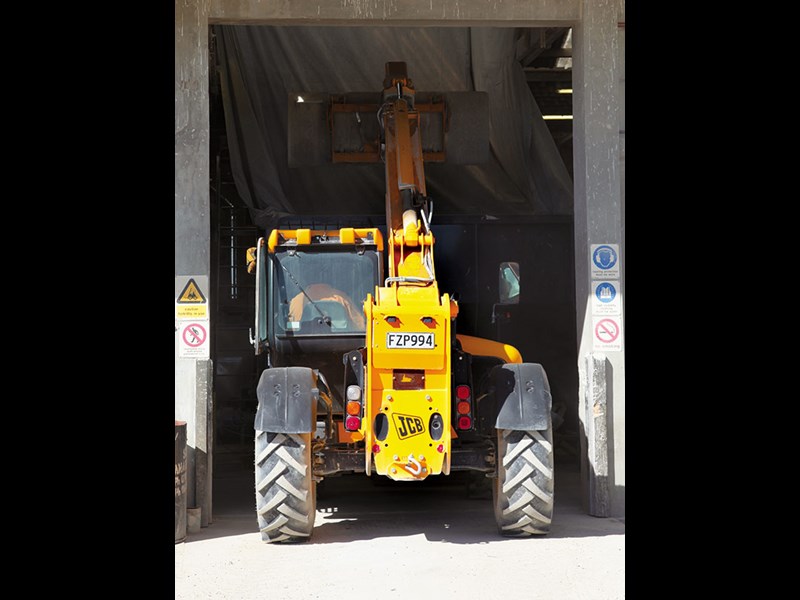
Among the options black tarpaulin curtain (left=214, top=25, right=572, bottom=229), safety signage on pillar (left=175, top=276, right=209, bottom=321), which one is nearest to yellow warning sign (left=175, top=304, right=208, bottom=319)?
safety signage on pillar (left=175, top=276, right=209, bottom=321)

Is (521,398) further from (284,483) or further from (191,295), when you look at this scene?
(191,295)

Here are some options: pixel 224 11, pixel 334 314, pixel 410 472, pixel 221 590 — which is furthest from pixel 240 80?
pixel 221 590

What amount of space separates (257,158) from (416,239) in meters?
4.49

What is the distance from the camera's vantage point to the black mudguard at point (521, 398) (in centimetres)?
847

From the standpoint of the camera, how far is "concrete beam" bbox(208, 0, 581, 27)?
388 inches

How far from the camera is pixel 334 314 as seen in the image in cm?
951

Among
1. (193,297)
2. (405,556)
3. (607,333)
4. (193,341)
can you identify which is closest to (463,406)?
(405,556)

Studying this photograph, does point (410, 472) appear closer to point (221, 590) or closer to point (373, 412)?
point (373, 412)

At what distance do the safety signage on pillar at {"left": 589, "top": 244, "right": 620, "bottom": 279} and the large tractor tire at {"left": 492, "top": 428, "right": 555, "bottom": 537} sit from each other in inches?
79.3

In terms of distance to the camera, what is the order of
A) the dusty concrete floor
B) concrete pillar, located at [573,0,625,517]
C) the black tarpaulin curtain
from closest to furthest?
the dusty concrete floor, concrete pillar, located at [573,0,625,517], the black tarpaulin curtain

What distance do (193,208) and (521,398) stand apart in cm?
346

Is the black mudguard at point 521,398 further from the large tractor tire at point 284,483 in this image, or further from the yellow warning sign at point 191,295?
the yellow warning sign at point 191,295

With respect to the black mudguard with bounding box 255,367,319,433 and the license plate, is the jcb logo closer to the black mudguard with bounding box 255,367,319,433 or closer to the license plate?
the license plate

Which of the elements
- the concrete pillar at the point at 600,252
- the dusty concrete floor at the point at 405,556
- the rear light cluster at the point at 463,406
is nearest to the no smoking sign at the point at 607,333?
the concrete pillar at the point at 600,252
